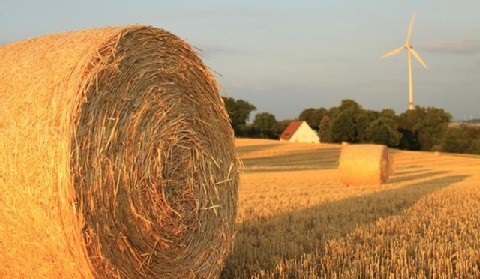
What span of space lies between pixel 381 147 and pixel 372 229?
1032cm

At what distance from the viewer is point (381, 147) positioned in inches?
A: 651

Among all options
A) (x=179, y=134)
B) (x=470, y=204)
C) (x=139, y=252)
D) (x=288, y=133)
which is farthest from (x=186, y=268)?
(x=288, y=133)

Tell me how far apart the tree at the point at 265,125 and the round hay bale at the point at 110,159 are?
172 ft

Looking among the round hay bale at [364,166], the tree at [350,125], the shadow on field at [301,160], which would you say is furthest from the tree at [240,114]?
the round hay bale at [364,166]

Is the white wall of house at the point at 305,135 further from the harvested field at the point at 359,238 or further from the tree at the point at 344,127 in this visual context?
the harvested field at the point at 359,238

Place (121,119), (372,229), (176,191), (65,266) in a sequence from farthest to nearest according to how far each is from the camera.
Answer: (372,229)
(176,191)
(121,119)
(65,266)

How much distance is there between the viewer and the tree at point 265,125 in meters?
57.8

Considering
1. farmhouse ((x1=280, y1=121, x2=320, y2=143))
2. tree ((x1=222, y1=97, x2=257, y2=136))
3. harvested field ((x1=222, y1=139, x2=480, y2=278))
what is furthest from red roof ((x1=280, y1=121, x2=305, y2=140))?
harvested field ((x1=222, y1=139, x2=480, y2=278))

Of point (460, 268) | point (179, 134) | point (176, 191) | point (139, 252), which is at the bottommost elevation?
point (460, 268)

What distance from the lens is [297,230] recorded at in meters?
6.64

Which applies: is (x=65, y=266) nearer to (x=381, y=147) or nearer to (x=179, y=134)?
(x=179, y=134)

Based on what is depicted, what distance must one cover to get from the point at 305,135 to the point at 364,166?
4360 centimetres

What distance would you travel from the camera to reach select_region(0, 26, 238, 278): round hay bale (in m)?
3.62

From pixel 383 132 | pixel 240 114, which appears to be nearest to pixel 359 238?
pixel 383 132
